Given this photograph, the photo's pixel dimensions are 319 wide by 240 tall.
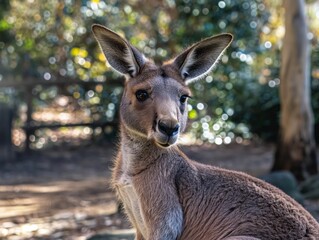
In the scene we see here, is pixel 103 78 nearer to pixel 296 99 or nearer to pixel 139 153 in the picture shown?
pixel 296 99

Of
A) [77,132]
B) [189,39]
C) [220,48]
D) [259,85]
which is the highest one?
[220,48]

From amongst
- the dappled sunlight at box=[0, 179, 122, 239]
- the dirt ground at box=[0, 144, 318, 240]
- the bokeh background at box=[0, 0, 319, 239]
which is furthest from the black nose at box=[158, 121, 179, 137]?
the bokeh background at box=[0, 0, 319, 239]

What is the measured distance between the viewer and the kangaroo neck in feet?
14.5

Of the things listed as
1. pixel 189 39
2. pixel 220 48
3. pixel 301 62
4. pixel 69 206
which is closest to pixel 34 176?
pixel 69 206

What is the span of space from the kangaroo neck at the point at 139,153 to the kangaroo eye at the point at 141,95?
0.26m

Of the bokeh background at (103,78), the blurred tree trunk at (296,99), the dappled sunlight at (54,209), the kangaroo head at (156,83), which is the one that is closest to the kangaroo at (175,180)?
the kangaroo head at (156,83)

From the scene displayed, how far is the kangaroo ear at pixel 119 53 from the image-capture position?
448cm

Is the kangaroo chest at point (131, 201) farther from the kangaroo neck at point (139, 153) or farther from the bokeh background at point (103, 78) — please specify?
the bokeh background at point (103, 78)

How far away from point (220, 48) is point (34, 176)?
7967mm

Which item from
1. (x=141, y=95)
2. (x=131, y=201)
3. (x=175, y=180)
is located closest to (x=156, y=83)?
(x=141, y=95)

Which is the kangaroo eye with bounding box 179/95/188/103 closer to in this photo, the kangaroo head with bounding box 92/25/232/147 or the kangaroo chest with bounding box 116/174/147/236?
the kangaroo head with bounding box 92/25/232/147

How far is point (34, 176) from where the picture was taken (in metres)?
12.0

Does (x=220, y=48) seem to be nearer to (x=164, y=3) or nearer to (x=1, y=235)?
(x=1, y=235)

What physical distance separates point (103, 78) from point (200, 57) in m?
9.66
